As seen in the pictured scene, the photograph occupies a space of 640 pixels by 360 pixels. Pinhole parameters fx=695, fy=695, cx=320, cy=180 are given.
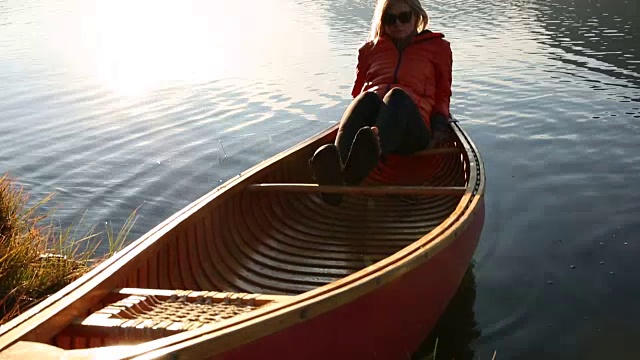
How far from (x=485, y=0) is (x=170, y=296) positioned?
35.5 metres

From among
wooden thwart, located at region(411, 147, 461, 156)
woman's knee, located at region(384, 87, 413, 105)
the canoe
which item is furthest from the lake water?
woman's knee, located at region(384, 87, 413, 105)

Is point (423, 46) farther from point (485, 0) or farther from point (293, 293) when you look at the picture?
point (485, 0)

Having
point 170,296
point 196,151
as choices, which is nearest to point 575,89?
point 196,151

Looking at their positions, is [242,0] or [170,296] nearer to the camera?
[170,296]

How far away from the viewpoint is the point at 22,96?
14094mm

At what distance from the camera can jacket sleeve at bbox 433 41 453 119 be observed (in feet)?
21.4

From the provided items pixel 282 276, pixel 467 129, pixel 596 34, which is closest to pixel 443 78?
pixel 282 276

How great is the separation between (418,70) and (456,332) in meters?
2.49

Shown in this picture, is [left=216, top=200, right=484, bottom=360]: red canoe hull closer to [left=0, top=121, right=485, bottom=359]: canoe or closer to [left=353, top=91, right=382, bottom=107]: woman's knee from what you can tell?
[left=0, top=121, right=485, bottom=359]: canoe

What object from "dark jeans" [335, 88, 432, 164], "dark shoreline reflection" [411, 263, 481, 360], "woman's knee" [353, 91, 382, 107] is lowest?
"dark shoreline reflection" [411, 263, 481, 360]

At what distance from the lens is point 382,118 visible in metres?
5.49

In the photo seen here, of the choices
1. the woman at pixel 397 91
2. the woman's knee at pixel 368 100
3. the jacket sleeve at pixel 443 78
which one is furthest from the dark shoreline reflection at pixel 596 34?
the woman's knee at pixel 368 100

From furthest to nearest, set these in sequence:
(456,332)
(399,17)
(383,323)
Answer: (399,17) < (456,332) < (383,323)

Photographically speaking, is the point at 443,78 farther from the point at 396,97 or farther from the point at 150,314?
the point at 150,314
